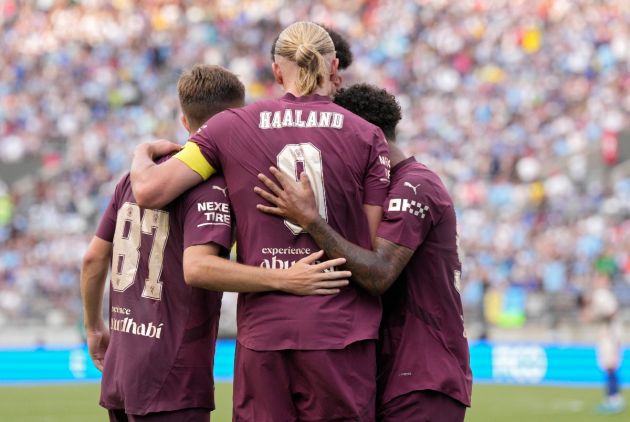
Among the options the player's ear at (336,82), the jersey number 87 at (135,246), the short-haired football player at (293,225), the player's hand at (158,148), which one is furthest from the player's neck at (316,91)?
the jersey number 87 at (135,246)

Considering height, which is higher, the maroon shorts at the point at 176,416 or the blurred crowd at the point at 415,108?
the blurred crowd at the point at 415,108

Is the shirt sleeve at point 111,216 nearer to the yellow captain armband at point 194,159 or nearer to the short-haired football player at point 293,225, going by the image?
the short-haired football player at point 293,225

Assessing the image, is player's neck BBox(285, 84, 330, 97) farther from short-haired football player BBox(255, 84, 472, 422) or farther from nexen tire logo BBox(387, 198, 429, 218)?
nexen tire logo BBox(387, 198, 429, 218)

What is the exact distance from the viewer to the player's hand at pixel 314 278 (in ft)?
15.1

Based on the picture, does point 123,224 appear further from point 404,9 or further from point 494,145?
point 404,9

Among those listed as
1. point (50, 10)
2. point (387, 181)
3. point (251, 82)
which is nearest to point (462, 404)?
point (387, 181)

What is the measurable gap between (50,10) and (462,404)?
98.2 ft

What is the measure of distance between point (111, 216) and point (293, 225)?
110 centimetres

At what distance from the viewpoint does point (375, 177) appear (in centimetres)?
479

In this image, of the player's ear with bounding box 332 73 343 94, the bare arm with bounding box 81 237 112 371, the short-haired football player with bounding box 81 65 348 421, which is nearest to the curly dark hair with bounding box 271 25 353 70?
the player's ear with bounding box 332 73 343 94

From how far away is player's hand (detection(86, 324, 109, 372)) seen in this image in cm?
565

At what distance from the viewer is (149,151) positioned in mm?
5090

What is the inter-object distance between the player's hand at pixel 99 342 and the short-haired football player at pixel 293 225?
1.04 m

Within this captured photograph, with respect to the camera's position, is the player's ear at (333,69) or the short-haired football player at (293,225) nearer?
the short-haired football player at (293,225)
